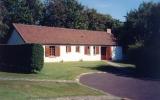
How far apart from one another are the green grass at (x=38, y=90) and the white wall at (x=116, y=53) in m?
33.5

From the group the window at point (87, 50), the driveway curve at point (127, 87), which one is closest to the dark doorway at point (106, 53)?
the window at point (87, 50)

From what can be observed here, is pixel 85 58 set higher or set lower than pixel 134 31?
lower

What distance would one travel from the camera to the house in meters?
48.5

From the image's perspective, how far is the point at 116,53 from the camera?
198 feet

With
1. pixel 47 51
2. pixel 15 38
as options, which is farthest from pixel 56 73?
pixel 15 38

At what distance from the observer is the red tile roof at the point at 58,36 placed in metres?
48.3

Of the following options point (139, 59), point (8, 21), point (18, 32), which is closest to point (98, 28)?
point (8, 21)

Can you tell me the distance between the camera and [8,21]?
64.3 m

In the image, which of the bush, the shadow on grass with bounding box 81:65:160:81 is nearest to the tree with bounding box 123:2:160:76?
the bush

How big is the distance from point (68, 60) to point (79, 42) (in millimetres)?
3588

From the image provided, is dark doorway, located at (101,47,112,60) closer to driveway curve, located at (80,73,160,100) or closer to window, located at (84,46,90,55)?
window, located at (84,46,90,55)

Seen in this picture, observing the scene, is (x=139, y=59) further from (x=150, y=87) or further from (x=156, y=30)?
(x=150, y=87)

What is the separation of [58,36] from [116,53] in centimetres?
1237

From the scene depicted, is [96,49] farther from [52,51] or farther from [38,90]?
[38,90]
